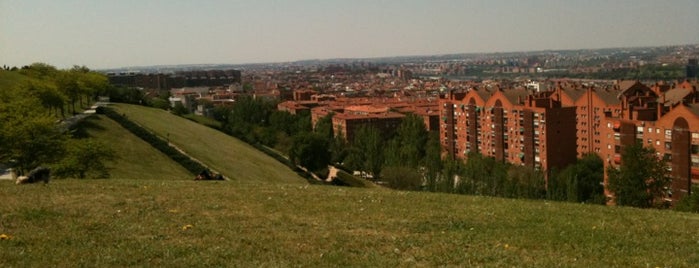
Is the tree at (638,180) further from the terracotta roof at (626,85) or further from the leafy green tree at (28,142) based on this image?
the leafy green tree at (28,142)

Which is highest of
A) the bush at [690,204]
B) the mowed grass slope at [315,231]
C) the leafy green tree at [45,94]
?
the leafy green tree at [45,94]

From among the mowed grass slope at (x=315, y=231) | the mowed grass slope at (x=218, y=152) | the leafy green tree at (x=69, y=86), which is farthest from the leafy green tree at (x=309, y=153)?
the mowed grass slope at (x=315, y=231)

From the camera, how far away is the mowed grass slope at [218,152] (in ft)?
188

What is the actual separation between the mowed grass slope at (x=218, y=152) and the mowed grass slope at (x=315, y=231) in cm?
3287

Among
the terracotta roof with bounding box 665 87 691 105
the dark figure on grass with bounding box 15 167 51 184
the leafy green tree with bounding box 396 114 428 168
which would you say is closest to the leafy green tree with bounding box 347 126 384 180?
the leafy green tree with bounding box 396 114 428 168

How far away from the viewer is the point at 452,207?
1702 centimetres

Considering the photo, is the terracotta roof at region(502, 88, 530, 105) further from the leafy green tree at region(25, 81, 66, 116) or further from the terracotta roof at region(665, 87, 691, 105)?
the leafy green tree at region(25, 81, 66, 116)

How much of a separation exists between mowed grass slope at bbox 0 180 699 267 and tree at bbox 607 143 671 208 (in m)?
35.7

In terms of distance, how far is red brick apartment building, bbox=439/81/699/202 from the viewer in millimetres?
60375

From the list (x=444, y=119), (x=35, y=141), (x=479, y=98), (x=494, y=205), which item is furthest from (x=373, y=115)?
(x=494, y=205)

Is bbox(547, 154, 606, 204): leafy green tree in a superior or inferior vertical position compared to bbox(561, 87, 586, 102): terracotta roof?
inferior

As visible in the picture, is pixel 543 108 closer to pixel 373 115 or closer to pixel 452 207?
pixel 373 115

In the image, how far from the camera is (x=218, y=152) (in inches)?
2621

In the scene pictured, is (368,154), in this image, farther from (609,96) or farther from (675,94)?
(675,94)
